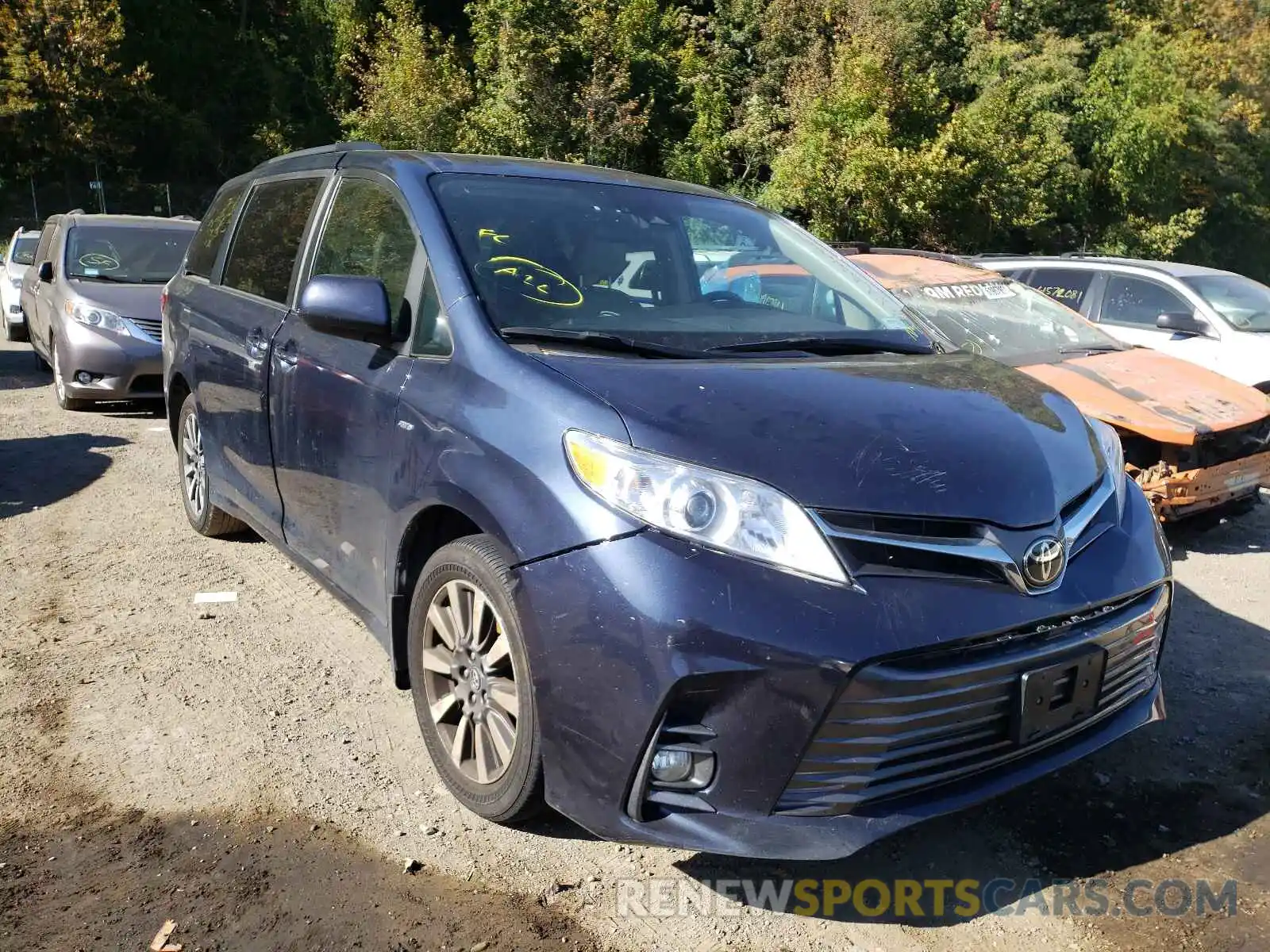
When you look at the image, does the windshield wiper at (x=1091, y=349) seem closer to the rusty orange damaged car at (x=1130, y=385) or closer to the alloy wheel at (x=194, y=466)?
the rusty orange damaged car at (x=1130, y=385)

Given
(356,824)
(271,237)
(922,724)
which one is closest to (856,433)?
(922,724)

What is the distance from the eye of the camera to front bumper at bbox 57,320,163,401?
8.40 m

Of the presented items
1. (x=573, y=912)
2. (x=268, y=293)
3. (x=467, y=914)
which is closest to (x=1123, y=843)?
(x=573, y=912)

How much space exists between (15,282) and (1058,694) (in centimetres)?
1520

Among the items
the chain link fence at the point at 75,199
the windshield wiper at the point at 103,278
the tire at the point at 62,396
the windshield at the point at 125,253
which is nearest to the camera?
the tire at the point at 62,396

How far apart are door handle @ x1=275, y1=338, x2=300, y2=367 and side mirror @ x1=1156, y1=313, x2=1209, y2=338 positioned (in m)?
7.05

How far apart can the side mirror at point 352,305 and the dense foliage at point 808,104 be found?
1555cm

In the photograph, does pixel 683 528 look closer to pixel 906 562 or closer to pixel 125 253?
pixel 906 562

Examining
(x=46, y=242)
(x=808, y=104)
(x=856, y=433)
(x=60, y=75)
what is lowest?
(x=46, y=242)

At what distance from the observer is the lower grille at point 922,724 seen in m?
2.35

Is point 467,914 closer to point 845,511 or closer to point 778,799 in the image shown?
point 778,799

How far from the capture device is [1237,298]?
8.93 meters

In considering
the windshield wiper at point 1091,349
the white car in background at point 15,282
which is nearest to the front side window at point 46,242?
the white car in background at point 15,282

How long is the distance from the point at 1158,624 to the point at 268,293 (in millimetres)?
3493
